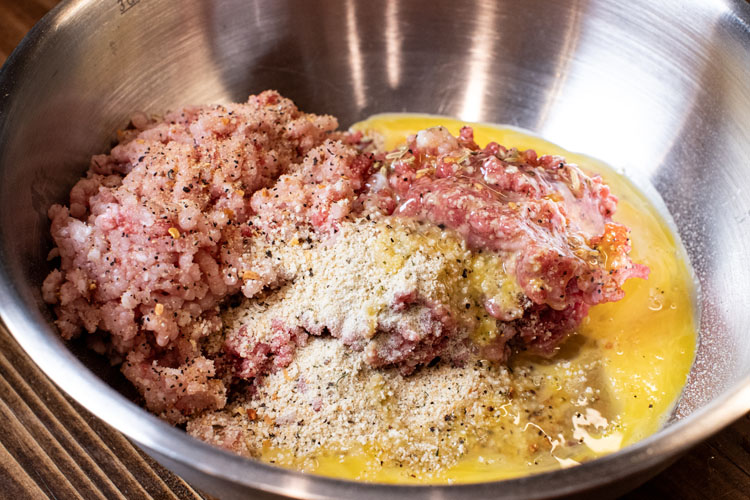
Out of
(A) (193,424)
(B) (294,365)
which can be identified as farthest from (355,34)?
(A) (193,424)

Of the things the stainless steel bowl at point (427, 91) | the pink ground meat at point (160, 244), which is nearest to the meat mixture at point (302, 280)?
the pink ground meat at point (160, 244)

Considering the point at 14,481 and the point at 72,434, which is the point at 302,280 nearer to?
the point at 72,434

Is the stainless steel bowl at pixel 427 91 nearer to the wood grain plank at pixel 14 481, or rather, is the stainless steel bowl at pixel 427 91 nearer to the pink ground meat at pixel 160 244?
the pink ground meat at pixel 160 244

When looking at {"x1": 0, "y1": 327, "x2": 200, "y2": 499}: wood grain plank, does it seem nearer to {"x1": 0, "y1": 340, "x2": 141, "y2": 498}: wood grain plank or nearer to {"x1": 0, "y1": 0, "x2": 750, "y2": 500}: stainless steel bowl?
{"x1": 0, "y1": 340, "x2": 141, "y2": 498}: wood grain plank

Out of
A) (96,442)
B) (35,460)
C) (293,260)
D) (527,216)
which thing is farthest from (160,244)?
(527,216)

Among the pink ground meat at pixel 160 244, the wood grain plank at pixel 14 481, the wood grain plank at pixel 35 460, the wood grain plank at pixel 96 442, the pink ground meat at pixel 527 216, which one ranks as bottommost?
the wood grain plank at pixel 96 442

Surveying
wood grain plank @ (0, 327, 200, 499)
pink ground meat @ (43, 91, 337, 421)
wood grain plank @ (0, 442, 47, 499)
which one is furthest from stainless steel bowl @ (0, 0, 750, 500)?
wood grain plank @ (0, 442, 47, 499)
